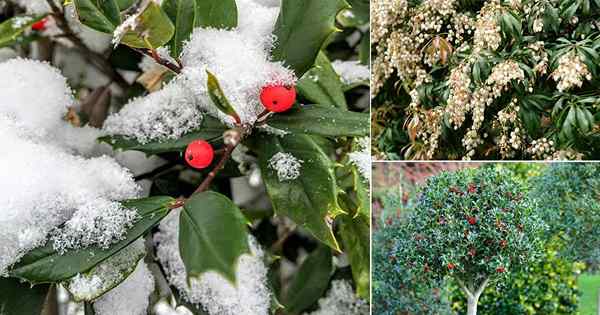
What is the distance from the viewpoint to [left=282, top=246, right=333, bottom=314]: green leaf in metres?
0.94

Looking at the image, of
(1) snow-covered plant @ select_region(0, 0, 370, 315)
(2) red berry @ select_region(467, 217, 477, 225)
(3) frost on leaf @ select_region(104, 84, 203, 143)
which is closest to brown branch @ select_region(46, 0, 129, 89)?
(1) snow-covered plant @ select_region(0, 0, 370, 315)

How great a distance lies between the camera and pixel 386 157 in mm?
803

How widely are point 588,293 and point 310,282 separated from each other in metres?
0.37

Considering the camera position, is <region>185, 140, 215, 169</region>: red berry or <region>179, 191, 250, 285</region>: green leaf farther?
<region>185, 140, 215, 169</region>: red berry

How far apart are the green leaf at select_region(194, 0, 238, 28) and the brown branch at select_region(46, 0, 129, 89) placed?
288 millimetres

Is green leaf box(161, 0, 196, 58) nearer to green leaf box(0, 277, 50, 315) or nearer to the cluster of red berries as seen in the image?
the cluster of red berries

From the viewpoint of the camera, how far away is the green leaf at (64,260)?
59 cm

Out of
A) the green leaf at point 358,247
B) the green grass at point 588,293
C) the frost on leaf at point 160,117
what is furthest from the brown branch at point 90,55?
the green grass at point 588,293

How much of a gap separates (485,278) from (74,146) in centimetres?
52

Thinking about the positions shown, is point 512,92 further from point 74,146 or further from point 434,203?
point 74,146

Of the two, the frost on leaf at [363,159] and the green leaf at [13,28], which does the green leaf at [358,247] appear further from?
the green leaf at [13,28]

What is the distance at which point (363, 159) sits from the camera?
2.59 feet

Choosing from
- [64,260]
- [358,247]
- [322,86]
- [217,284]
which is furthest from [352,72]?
[64,260]

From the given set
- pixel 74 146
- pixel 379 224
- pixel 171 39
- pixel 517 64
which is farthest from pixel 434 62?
pixel 74 146
